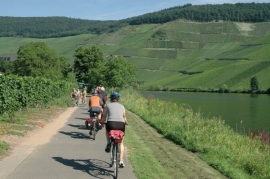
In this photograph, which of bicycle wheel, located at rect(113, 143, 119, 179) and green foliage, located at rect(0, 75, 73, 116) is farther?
green foliage, located at rect(0, 75, 73, 116)

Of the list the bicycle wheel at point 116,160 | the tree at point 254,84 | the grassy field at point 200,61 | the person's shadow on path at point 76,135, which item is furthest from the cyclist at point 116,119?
the tree at point 254,84

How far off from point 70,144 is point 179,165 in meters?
4.24

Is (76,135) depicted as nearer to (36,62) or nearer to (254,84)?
(36,62)

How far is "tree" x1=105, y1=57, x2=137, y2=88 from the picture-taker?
5397cm

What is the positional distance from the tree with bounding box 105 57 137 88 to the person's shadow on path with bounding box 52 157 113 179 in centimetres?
4306

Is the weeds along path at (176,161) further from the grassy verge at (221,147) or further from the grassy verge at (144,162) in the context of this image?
the grassy verge at (221,147)

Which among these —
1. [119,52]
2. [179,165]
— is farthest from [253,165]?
[119,52]

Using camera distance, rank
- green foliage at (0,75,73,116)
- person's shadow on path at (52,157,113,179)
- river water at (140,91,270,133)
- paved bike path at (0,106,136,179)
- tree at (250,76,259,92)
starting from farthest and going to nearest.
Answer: tree at (250,76,259,92)
river water at (140,91,270,133)
green foliage at (0,75,73,116)
person's shadow on path at (52,157,113,179)
paved bike path at (0,106,136,179)

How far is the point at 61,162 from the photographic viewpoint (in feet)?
33.8

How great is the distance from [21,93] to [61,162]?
14.6 meters

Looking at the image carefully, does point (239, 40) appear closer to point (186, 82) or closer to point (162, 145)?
point (186, 82)

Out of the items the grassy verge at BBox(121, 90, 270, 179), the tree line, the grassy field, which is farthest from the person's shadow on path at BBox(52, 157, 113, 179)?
the grassy field

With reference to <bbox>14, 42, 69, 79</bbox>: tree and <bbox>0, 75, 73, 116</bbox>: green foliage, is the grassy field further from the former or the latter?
<bbox>0, 75, 73, 116</bbox>: green foliage

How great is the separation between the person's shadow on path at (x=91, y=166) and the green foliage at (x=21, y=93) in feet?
29.8
